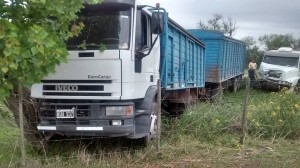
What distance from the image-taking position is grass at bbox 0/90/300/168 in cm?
618

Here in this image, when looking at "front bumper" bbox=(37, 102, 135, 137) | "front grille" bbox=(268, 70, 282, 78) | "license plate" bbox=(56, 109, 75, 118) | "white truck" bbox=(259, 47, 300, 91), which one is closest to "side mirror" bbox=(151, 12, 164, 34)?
"front bumper" bbox=(37, 102, 135, 137)

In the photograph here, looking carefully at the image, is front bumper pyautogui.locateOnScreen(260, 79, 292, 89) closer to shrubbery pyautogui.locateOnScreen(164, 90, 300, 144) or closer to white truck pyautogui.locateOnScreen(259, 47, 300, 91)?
white truck pyautogui.locateOnScreen(259, 47, 300, 91)

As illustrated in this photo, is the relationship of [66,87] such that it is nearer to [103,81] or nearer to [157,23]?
[103,81]

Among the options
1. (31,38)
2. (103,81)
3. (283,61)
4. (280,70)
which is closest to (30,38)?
(31,38)

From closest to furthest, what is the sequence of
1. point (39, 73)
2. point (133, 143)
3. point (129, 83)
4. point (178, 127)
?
point (39, 73) < point (129, 83) < point (133, 143) < point (178, 127)

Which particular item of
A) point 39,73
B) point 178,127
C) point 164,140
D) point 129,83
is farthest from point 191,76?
point 39,73

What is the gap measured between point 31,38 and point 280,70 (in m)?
18.5

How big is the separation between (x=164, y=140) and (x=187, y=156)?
0.91 metres

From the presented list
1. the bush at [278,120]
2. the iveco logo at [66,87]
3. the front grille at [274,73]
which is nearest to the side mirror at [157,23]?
the iveco logo at [66,87]

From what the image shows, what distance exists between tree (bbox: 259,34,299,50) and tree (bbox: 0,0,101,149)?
Answer: 68603 mm

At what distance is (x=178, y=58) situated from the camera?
902 centimetres

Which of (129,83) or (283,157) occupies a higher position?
(129,83)

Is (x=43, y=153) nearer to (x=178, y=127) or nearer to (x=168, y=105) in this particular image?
(x=178, y=127)

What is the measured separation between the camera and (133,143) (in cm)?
702
